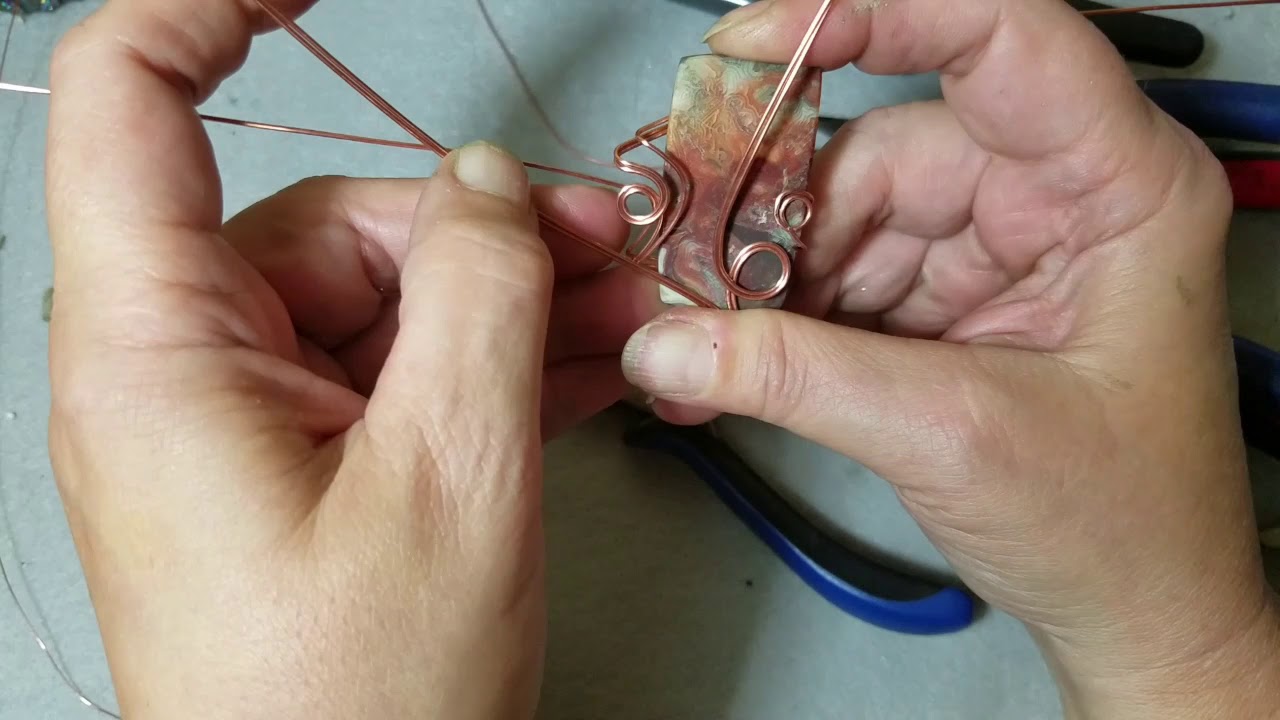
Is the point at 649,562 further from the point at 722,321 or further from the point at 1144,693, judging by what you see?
the point at 1144,693

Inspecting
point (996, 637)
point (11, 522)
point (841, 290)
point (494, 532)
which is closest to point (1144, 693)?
point (996, 637)

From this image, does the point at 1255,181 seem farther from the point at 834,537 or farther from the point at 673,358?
the point at 673,358

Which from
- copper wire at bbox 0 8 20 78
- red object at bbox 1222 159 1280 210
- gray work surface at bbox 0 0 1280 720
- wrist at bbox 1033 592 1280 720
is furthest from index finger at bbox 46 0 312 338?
red object at bbox 1222 159 1280 210

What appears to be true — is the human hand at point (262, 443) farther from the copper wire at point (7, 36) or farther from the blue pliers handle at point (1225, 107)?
the blue pliers handle at point (1225, 107)

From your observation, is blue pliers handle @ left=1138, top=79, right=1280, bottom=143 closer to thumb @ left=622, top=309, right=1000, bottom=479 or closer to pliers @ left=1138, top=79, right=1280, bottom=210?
pliers @ left=1138, top=79, right=1280, bottom=210

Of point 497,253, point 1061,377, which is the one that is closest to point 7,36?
point 497,253

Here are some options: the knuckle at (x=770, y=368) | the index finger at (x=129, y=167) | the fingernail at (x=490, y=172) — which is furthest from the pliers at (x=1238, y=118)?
the index finger at (x=129, y=167)
